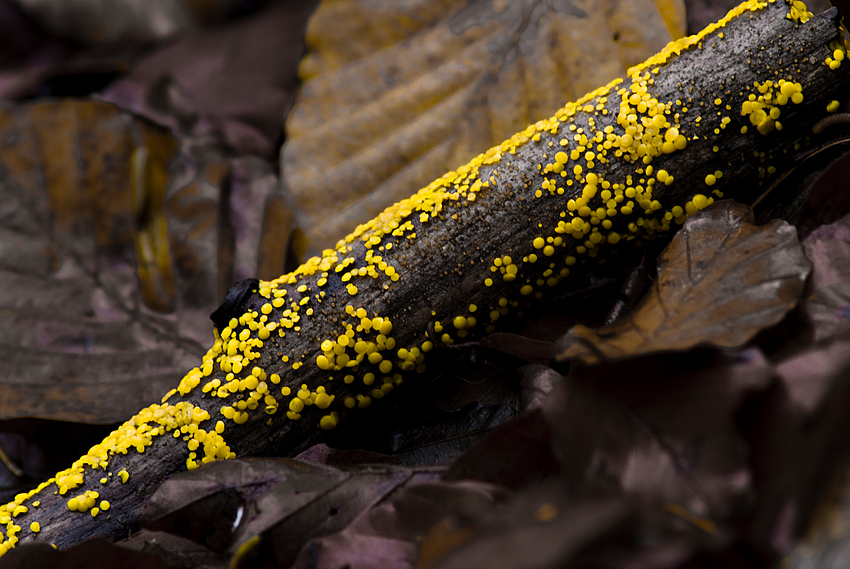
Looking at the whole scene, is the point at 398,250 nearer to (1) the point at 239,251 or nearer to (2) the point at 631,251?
(2) the point at 631,251

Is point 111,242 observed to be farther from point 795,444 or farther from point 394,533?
point 795,444

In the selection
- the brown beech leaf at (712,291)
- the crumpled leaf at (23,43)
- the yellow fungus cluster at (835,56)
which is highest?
the crumpled leaf at (23,43)

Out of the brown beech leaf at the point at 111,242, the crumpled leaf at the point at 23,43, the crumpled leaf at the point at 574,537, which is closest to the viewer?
the crumpled leaf at the point at 574,537

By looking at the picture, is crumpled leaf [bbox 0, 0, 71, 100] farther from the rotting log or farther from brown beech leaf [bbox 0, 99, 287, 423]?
the rotting log

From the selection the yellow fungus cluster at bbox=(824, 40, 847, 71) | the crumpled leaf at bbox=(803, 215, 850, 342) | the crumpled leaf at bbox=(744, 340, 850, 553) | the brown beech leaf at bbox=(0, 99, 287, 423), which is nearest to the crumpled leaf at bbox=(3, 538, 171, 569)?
the brown beech leaf at bbox=(0, 99, 287, 423)

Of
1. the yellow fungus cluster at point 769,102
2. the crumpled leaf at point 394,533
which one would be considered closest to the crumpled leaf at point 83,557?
the crumpled leaf at point 394,533

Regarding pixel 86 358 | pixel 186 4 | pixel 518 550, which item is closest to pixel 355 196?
pixel 86 358

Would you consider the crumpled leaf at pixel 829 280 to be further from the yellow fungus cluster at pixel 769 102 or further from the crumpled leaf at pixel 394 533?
the crumpled leaf at pixel 394 533

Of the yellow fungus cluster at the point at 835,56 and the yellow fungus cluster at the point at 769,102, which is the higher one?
the yellow fungus cluster at the point at 835,56
